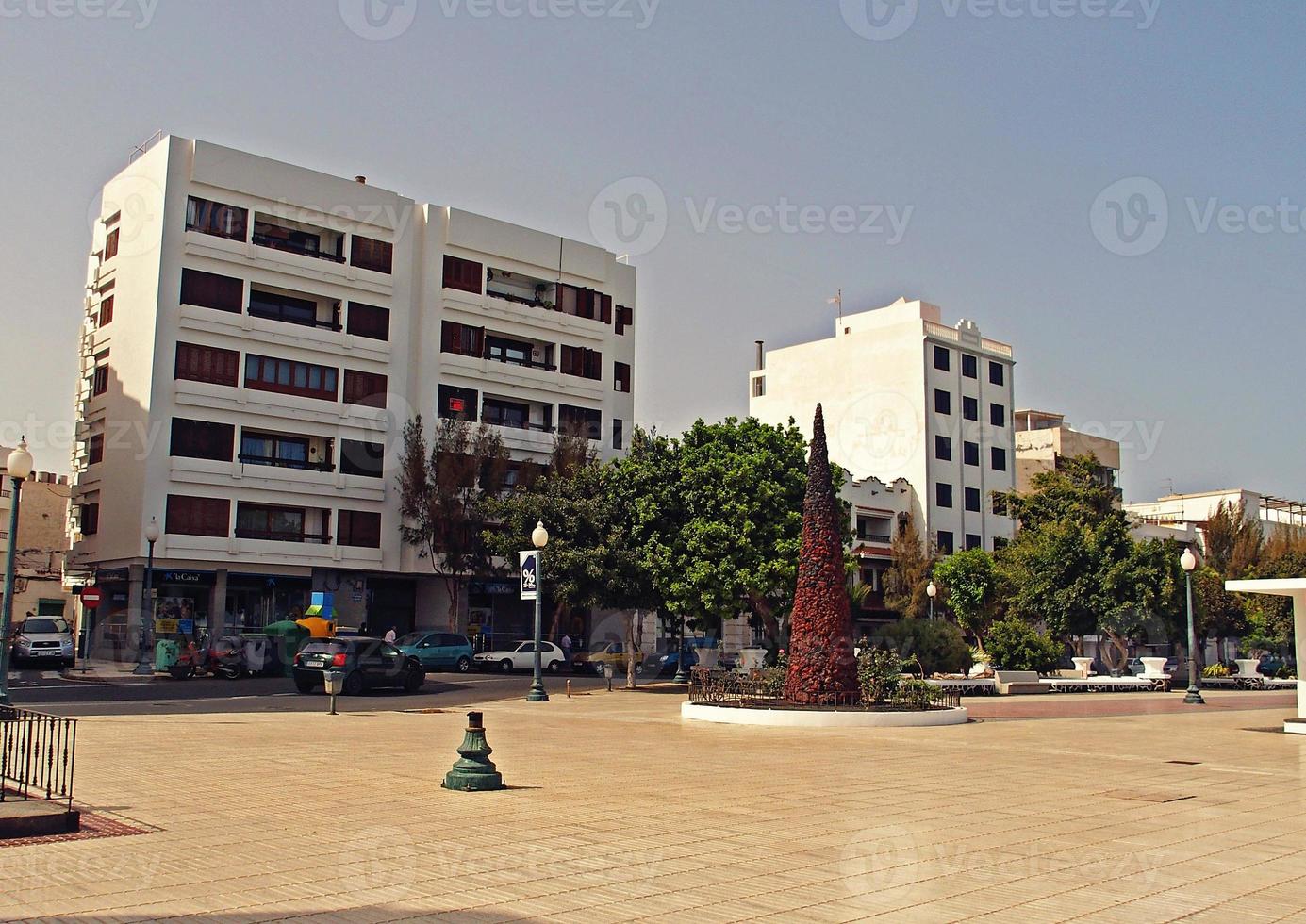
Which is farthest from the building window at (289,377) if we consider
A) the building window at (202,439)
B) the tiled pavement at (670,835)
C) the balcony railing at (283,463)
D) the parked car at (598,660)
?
the tiled pavement at (670,835)

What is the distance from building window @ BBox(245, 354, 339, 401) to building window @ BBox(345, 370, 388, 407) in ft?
2.07

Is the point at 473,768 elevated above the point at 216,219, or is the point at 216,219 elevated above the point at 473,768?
the point at 216,219

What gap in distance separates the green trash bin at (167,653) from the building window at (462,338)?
68.4 ft

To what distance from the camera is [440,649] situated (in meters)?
43.8

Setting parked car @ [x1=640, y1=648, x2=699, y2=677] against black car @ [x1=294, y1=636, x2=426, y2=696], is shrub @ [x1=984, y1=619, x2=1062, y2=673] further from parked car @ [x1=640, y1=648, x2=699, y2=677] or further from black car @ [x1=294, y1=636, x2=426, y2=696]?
black car @ [x1=294, y1=636, x2=426, y2=696]

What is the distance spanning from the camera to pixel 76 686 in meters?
31.0

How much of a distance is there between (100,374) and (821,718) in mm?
38479

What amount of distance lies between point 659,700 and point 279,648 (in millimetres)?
12741

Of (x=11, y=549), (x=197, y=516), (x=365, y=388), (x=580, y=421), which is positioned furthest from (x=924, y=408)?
(x=11, y=549)

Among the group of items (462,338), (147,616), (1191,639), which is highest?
(462,338)

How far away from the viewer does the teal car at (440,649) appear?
142ft

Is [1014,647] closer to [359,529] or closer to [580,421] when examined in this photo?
[580,421]

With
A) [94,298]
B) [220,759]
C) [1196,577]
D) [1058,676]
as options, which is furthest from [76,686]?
[1196,577]

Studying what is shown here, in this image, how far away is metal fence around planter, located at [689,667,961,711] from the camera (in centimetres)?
2322
